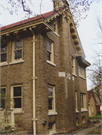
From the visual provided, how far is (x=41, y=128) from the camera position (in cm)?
1067

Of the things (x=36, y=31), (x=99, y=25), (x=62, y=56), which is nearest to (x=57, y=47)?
(x=62, y=56)

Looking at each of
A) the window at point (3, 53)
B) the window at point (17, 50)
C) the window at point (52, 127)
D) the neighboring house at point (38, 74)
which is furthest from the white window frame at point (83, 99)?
the window at point (3, 53)

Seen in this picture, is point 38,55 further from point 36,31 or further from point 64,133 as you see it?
point 64,133

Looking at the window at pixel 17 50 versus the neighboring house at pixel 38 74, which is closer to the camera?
the neighboring house at pixel 38 74

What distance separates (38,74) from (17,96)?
218 cm

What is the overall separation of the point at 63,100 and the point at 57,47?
4248 mm

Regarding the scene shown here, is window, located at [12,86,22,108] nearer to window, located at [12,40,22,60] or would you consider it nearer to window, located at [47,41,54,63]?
window, located at [12,40,22,60]

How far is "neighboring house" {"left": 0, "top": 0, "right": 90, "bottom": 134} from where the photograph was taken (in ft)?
36.6

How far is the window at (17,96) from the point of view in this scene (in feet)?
38.8

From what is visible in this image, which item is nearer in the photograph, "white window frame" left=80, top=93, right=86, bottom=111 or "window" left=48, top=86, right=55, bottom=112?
"window" left=48, top=86, right=55, bottom=112

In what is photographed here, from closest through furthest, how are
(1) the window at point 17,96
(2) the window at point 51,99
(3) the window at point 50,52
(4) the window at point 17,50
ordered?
(1) the window at point 17,96
(2) the window at point 51,99
(4) the window at point 17,50
(3) the window at point 50,52

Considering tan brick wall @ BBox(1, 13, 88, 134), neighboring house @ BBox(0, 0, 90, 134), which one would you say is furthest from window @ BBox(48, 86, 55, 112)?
tan brick wall @ BBox(1, 13, 88, 134)

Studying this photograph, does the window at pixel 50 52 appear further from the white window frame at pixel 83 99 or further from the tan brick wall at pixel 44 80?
the white window frame at pixel 83 99

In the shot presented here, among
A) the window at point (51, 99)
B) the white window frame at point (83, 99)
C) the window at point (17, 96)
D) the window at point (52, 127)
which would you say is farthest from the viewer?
the white window frame at point (83, 99)
